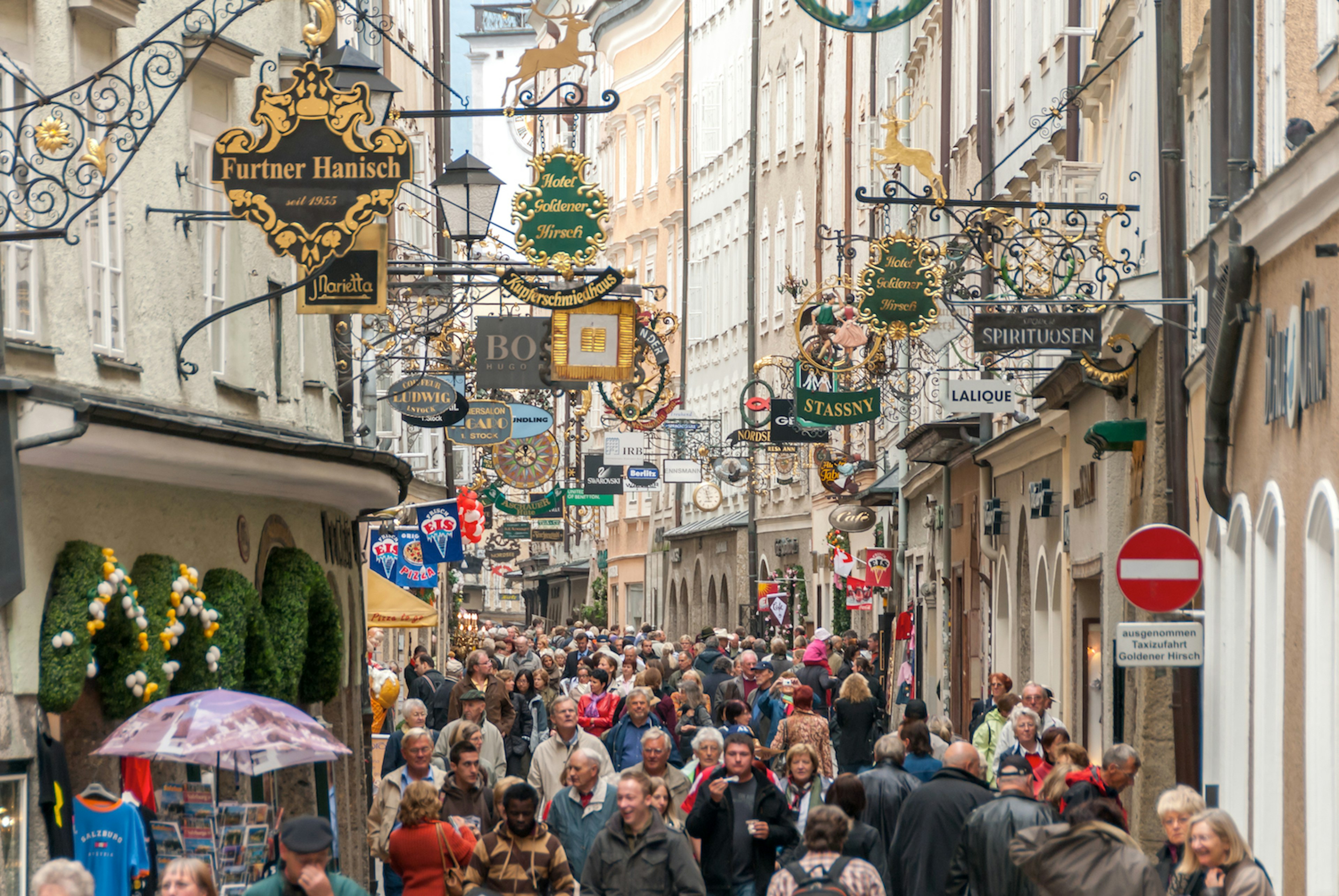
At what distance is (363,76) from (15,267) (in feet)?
17.6

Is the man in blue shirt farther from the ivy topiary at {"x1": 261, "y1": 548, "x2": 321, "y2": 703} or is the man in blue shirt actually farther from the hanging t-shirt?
the hanging t-shirt

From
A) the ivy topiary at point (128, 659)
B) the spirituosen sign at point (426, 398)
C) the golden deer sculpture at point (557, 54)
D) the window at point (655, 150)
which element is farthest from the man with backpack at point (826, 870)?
the window at point (655, 150)

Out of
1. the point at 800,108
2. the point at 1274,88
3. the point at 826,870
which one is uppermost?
the point at 800,108

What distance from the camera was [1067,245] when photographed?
55.3ft

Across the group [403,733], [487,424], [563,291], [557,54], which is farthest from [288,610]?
[487,424]

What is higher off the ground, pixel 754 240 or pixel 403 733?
pixel 754 240

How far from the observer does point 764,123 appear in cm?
5488

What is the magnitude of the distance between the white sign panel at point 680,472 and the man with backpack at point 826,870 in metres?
32.9

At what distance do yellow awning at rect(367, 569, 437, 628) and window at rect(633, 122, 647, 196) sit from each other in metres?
43.3

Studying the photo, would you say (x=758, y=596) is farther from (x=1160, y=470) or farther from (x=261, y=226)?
(x=261, y=226)

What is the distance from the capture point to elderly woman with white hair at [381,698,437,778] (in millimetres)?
14203

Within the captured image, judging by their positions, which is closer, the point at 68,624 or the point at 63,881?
the point at 63,881

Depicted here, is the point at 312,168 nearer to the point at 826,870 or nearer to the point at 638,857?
the point at 638,857

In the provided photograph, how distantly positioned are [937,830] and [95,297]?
19.4 feet
